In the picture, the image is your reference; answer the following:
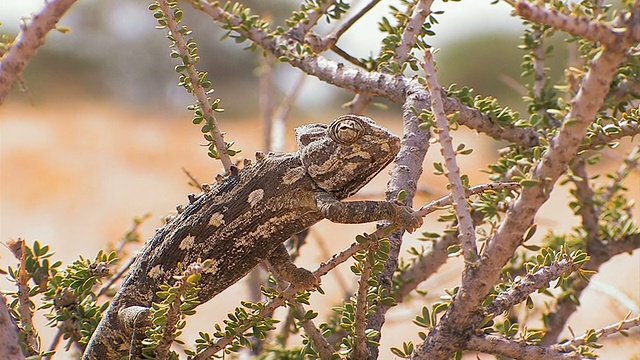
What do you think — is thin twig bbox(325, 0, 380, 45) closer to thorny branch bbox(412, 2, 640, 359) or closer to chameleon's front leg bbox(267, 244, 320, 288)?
chameleon's front leg bbox(267, 244, 320, 288)

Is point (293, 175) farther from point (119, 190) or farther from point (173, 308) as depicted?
point (119, 190)

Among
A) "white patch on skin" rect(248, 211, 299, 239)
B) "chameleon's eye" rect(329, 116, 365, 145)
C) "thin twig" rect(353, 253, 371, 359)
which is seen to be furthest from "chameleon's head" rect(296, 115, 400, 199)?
"thin twig" rect(353, 253, 371, 359)

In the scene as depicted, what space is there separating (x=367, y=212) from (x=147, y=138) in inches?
574

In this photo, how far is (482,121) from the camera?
1.89 m

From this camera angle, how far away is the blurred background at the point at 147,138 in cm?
626

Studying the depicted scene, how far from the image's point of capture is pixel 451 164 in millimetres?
1283

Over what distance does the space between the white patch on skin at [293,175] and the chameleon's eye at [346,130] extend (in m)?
0.11

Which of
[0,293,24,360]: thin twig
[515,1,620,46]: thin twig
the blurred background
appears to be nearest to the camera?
[515,1,620,46]: thin twig

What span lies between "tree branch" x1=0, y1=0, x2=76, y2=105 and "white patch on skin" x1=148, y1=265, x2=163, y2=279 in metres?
0.62

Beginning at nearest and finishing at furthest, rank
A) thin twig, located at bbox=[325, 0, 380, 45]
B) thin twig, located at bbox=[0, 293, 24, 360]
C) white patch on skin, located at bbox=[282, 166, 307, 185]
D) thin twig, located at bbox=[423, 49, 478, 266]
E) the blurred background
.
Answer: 1. thin twig, located at bbox=[0, 293, 24, 360]
2. thin twig, located at bbox=[423, 49, 478, 266]
3. white patch on skin, located at bbox=[282, 166, 307, 185]
4. thin twig, located at bbox=[325, 0, 380, 45]
5. the blurred background

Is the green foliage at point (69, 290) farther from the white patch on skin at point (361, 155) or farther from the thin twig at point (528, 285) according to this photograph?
the thin twig at point (528, 285)

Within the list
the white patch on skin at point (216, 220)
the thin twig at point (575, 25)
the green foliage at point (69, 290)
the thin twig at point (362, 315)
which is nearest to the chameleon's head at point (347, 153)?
the white patch on skin at point (216, 220)

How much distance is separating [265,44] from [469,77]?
1919cm

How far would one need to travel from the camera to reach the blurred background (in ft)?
20.5
